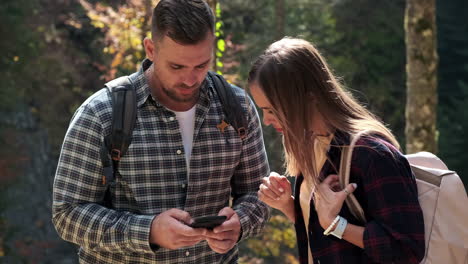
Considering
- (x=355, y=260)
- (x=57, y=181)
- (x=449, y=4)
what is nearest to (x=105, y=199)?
(x=57, y=181)

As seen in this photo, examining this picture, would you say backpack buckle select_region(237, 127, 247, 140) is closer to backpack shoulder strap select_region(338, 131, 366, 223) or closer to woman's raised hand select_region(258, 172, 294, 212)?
woman's raised hand select_region(258, 172, 294, 212)

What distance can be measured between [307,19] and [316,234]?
1188 centimetres

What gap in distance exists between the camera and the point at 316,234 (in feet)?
7.70

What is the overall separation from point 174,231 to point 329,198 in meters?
0.65

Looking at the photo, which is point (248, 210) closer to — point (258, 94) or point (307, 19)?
point (258, 94)

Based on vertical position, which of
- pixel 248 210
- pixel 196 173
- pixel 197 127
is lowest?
pixel 248 210

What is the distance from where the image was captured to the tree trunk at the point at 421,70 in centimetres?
587

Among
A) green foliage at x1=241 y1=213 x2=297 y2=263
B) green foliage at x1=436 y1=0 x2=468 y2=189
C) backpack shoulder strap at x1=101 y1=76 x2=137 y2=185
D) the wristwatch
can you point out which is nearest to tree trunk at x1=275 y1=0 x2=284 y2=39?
green foliage at x1=241 y1=213 x2=297 y2=263

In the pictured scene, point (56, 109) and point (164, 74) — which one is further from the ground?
point (164, 74)

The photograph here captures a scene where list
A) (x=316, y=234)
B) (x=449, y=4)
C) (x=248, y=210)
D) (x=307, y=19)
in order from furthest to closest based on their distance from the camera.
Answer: (x=449, y=4)
(x=307, y=19)
(x=248, y=210)
(x=316, y=234)

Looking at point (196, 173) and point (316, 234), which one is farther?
point (196, 173)

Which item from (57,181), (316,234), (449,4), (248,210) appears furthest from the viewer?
(449,4)

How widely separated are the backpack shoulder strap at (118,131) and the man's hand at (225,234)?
0.47 m

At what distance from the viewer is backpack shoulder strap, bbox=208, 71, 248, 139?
2906mm
